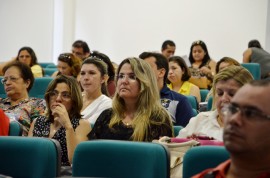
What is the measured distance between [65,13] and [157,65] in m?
7.48

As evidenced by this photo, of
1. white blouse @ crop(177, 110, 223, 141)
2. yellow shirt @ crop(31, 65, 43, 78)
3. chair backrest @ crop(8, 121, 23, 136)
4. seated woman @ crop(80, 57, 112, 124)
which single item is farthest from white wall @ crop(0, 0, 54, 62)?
white blouse @ crop(177, 110, 223, 141)

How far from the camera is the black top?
4.02 metres

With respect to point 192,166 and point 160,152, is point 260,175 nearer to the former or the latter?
point 192,166

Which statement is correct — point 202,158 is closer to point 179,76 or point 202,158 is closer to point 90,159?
point 90,159

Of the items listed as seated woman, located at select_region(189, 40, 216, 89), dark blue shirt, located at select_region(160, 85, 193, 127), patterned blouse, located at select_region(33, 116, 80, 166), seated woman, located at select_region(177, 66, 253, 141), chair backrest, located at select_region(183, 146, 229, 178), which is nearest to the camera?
chair backrest, located at select_region(183, 146, 229, 178)

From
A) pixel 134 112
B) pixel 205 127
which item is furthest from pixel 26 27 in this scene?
pixel 205 127

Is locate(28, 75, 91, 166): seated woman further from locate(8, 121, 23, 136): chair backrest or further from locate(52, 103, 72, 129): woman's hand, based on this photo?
locate(8, 121, 23, 136): chair backrest

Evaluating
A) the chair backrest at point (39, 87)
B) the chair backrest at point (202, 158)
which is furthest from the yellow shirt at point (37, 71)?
the chair backrest at point (202, 158)

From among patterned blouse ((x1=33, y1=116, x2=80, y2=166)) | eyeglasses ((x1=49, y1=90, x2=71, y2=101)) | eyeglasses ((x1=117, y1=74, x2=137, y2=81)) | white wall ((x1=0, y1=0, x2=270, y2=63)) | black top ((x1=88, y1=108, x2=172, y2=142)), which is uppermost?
white wall ((x1=0, y1=0, x2=270, y2=63))

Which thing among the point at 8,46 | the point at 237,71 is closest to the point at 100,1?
the point at 8,46

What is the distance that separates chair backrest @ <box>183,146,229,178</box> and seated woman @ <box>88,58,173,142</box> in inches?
40.4

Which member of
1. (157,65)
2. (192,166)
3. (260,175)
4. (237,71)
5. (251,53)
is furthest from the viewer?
(251,53)

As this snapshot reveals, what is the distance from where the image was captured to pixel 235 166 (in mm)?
2221

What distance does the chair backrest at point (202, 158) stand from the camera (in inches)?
115
